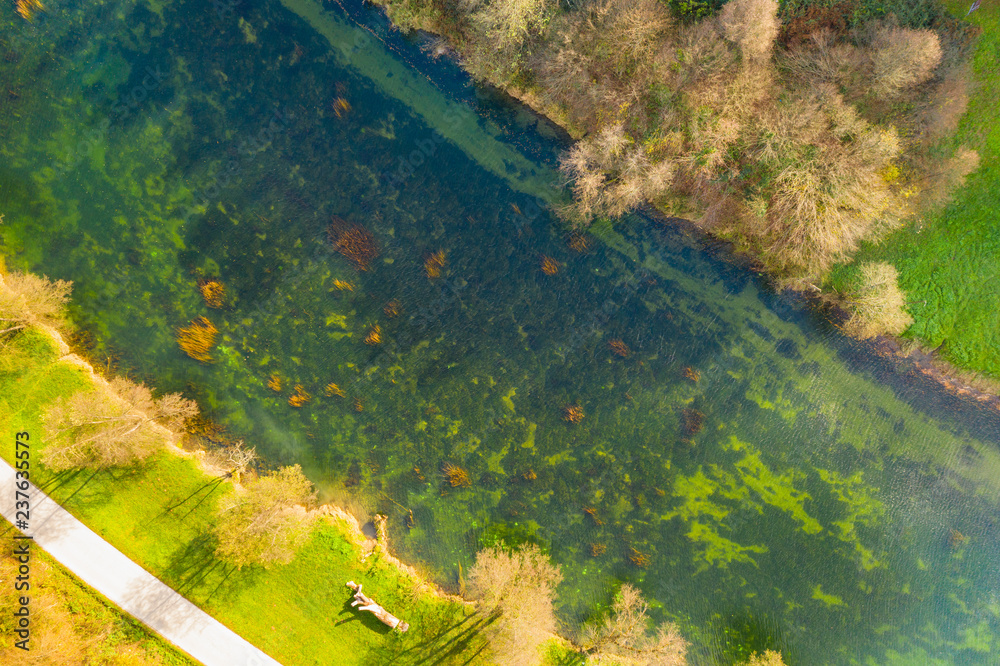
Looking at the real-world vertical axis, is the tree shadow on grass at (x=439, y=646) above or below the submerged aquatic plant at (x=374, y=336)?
below

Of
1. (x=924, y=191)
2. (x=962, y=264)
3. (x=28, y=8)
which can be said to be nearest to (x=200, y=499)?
(x=28, y=8)

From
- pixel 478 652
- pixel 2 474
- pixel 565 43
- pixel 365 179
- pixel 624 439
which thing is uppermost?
pixel 565 43

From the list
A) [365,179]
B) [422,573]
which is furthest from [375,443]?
[365,179]

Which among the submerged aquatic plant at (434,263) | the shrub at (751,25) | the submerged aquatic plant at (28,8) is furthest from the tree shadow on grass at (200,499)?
the shrub at (751,25)

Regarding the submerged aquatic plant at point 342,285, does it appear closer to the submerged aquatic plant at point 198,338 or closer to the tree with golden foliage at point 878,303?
the submerged aquatic plant at point 198,338

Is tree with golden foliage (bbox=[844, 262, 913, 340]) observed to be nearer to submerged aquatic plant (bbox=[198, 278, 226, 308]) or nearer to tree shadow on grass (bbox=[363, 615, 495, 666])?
tree shadow on grass (bbox=[363, 615, 495, 666])

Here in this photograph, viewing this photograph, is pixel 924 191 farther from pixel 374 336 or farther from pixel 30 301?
pixel 30 301

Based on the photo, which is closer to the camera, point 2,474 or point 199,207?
point 2,474

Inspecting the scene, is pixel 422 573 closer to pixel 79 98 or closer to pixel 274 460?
pixel 274 460
